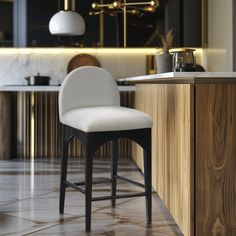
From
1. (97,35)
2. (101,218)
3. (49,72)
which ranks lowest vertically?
(101,218)

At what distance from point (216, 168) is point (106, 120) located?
663mm

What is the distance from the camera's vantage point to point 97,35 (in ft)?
20.5

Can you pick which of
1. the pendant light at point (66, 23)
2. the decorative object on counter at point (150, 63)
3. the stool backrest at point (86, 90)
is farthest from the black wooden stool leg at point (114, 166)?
the decorative object on counter at point (150, 63)

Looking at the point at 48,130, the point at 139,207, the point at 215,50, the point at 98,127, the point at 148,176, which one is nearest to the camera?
the point at 98,127

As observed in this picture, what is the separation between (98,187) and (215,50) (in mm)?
2308

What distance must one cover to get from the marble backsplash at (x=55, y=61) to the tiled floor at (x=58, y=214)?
199cm

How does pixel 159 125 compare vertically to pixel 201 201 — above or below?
above

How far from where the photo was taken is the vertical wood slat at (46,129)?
19.6 feet

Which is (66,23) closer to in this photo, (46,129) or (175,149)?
(46,129)

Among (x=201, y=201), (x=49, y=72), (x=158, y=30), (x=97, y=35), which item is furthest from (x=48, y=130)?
(x=201, y=201)

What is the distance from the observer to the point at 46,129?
5988 mm

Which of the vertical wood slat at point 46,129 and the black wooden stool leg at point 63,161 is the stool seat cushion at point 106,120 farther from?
the vertical wood slat at point 46,129

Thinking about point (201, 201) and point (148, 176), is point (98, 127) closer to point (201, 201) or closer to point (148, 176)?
point (148, 176)

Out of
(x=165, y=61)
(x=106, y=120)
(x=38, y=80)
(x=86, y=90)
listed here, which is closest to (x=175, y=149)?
(x=106, y=120)
